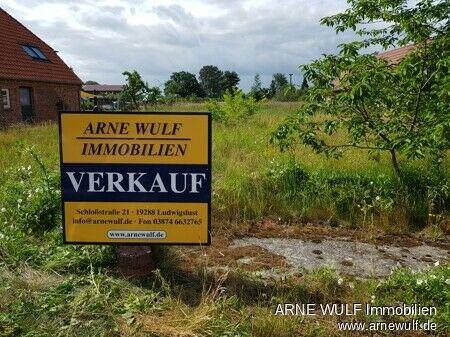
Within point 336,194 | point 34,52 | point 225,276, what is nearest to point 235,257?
point 225,276

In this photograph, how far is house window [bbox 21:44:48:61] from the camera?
74.2ft

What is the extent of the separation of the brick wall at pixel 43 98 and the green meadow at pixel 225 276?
1564 centimetres

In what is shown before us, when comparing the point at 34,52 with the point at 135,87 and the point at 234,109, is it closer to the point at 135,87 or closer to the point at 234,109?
the point at 234,109

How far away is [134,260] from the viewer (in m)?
3.48

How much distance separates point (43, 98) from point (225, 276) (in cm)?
2229

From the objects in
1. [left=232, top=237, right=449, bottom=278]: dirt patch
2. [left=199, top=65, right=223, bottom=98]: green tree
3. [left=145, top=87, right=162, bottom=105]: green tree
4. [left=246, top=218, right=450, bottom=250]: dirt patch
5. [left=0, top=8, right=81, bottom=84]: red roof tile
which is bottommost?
[left=232, top=237, right=449, bottom=278]: dirt patch

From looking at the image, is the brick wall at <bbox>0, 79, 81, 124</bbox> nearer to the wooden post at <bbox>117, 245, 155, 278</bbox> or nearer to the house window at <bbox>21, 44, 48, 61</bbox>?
the house window at <bbox>21, 44, 48, 61</bbox>

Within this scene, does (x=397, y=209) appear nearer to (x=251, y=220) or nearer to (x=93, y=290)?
(x=251, y=220)

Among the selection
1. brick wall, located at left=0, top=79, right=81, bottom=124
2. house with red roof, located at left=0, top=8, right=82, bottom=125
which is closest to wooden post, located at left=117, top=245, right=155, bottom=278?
house with red roof, located at left=0, top=8, right=82, bottom=125

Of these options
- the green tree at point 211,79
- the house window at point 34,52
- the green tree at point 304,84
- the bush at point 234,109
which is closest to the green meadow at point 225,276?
the green tree at point 304,84

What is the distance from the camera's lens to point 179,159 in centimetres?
337

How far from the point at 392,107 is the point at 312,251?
95.6 inches

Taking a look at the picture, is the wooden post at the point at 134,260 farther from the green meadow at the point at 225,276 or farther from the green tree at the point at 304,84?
the green tree at the point at 304,84

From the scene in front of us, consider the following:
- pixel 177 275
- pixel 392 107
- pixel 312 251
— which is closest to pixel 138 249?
pixel 177 275
